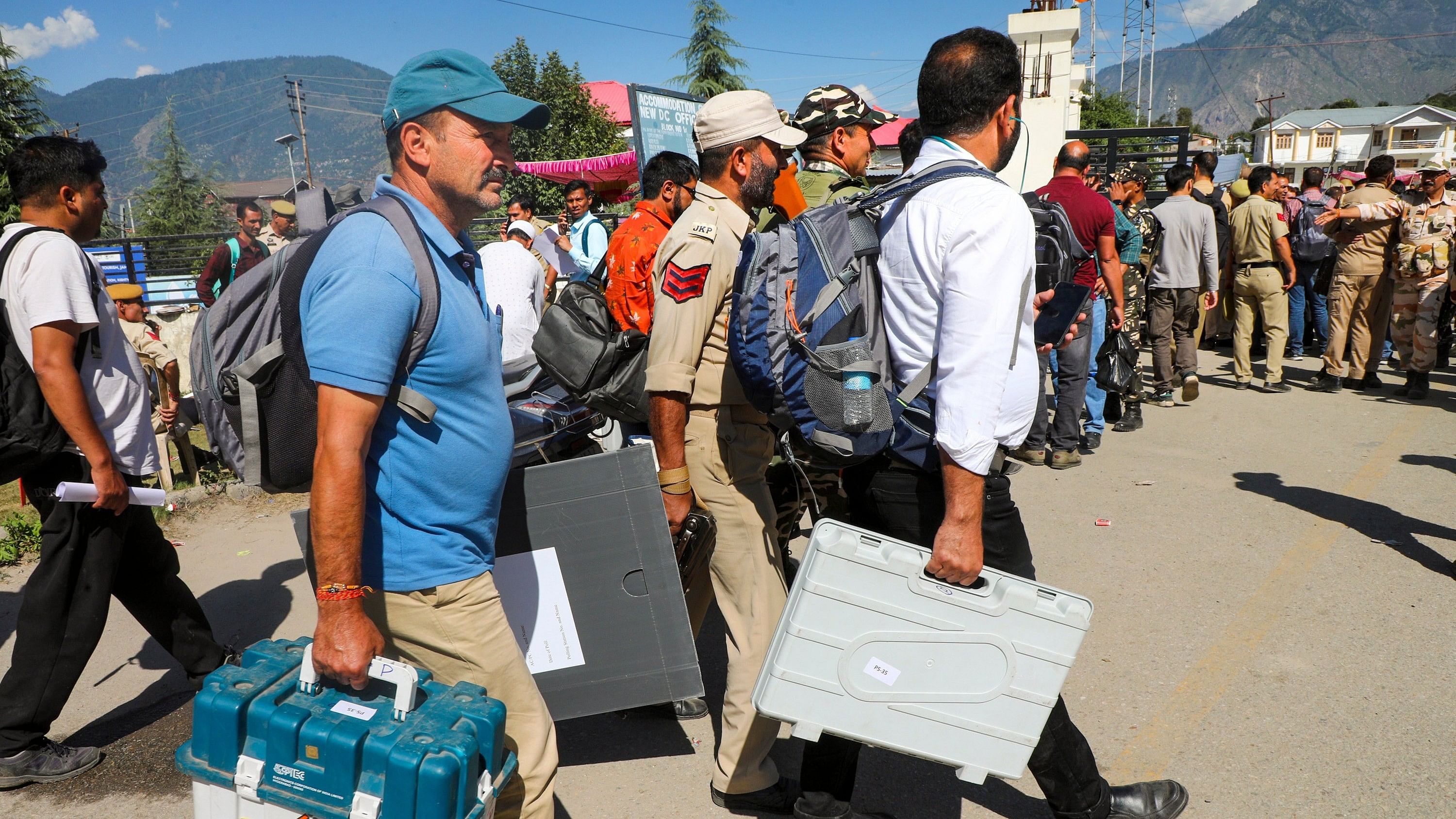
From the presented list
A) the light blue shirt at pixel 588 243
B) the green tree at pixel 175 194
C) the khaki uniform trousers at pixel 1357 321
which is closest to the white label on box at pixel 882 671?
the light blue shirt at pixel 588 243

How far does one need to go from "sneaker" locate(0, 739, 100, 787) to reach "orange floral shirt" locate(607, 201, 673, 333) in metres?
2.50

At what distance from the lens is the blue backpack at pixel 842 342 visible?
2148mm

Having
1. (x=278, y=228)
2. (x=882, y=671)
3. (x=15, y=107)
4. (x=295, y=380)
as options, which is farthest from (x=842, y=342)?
(x=15, y=107)

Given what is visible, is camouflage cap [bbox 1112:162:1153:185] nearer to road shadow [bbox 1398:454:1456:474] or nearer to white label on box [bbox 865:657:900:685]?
road shadow [bbox 1398:454:1456:474]

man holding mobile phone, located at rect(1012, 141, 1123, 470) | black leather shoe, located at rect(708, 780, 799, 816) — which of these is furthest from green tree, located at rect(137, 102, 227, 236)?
black leather shoe, located at rect(708, 780, 799, 816)

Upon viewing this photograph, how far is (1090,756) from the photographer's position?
2580 mm

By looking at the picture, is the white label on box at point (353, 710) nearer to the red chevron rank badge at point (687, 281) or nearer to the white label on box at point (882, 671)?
the white label on box at point (882, 671)

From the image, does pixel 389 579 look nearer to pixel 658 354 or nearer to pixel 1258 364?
pixel 658 354

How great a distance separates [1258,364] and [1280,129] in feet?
377

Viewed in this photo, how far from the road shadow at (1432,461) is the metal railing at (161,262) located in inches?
388

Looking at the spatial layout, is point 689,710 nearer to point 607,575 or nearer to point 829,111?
point 607,575

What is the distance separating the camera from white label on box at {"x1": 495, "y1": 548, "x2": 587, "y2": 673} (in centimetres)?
282

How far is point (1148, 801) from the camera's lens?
8.92 ft

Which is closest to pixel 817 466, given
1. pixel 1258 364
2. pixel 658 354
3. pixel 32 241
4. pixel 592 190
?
pixel 658 354
